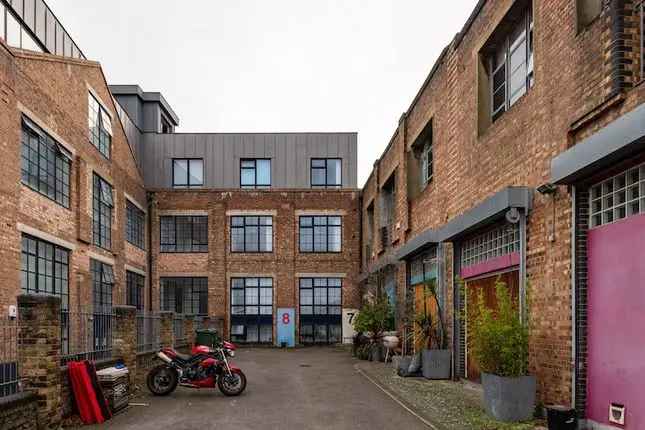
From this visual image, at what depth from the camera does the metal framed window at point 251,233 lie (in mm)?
31250

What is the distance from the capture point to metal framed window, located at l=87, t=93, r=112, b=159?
21475 millimetres

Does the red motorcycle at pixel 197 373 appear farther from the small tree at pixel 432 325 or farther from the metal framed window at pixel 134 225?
the metal framed window at pixel 134 225

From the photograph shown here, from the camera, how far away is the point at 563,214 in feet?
28.7

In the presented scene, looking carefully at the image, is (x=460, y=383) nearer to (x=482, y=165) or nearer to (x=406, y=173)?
(x=482, y=165)

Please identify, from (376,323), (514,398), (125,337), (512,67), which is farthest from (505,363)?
(376,323)

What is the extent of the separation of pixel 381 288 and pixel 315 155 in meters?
10.4

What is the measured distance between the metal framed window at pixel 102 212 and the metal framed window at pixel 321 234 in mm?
10526

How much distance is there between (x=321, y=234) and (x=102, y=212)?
11.9 meters

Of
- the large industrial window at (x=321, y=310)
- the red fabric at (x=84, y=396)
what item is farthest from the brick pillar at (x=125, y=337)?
the large industrial window at (x=321, y=310)

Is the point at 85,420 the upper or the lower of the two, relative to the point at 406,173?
lower

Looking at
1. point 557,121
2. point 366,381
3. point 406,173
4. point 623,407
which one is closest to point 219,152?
point 406,173

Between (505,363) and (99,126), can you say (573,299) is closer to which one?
(505,363)

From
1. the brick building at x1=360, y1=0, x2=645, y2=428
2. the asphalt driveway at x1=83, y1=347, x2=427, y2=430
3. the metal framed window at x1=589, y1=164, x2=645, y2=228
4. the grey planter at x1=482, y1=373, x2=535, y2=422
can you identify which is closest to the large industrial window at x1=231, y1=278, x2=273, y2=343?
the asphalt driveway at x1=83, y1=347, x2=427, y2=430

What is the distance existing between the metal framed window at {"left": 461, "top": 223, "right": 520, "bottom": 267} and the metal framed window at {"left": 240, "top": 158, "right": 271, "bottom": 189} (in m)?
19.3
